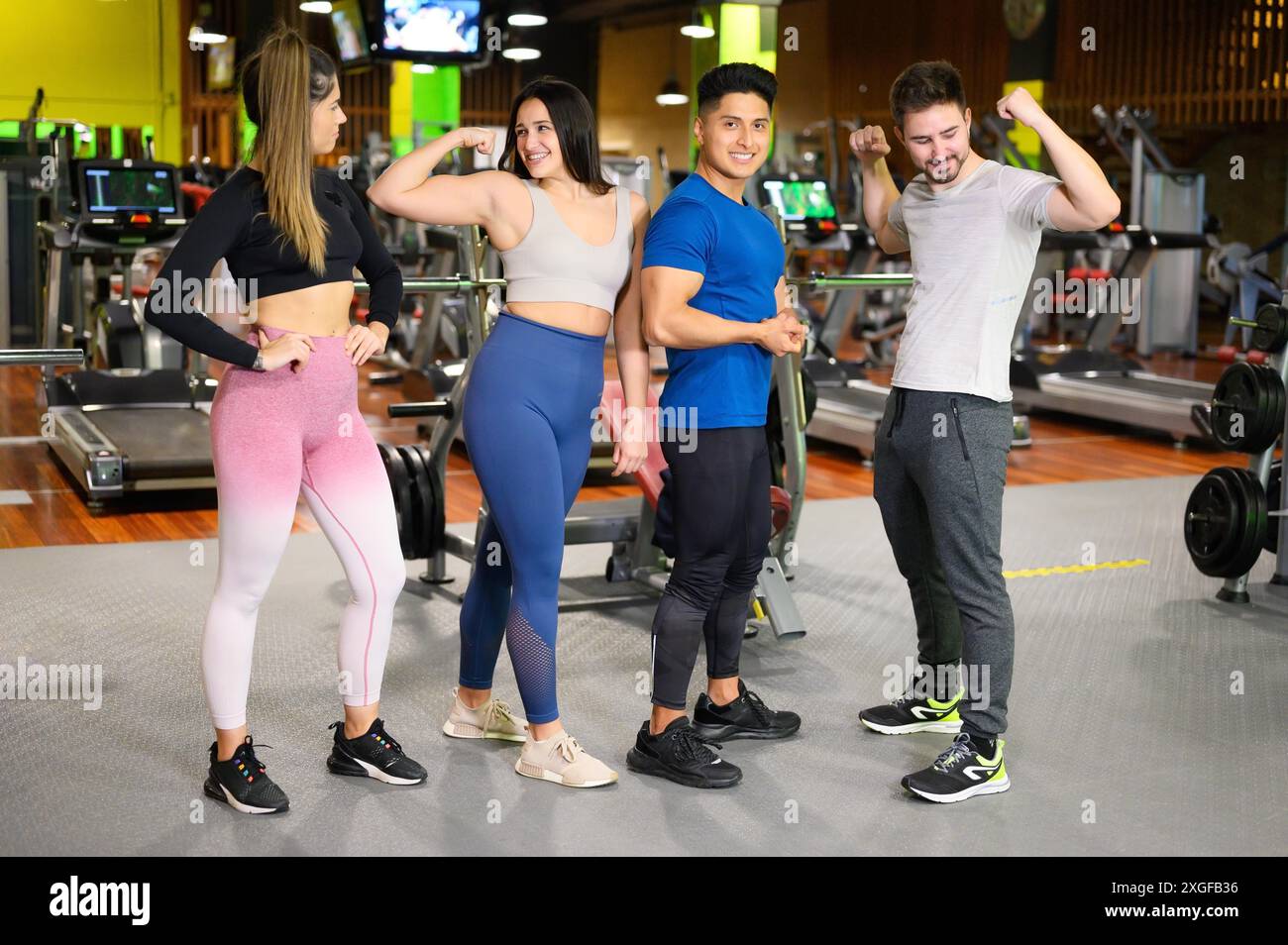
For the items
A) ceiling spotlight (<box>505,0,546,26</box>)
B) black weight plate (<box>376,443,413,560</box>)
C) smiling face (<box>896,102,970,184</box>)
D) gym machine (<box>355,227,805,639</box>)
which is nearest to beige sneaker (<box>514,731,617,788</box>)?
gym machine (<box>355,227,805,639</box>)

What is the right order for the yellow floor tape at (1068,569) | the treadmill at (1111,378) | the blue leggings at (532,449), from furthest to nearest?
1. the treadmill at (1111,378)
2. the yellow floor tape at (1068,569)
3. the blue leggings at (532,449)

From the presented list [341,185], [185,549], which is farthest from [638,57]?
[341,185]

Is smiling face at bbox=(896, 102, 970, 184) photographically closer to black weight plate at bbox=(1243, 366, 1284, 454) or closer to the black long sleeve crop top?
the black long sleeve crop top

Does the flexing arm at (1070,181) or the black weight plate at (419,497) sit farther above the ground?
the flexing arm at (1070,181)

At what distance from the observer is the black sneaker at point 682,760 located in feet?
Result: 9.50

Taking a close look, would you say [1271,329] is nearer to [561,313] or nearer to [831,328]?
[561,313]

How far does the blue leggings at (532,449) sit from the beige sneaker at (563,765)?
0.21 ft

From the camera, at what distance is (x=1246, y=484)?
4.37 meters

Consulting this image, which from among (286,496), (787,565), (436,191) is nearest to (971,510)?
(436,191)

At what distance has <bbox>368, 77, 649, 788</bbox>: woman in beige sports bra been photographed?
268 centimetres

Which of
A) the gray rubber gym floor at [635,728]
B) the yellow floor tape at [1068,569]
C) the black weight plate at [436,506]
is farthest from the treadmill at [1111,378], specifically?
the black weight plate at [436,506]

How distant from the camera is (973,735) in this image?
9.47 ft

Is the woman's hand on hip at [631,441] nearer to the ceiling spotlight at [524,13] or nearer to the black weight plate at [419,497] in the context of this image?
the black weight plate at [419,497]

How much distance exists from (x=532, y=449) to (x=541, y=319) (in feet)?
0.83
